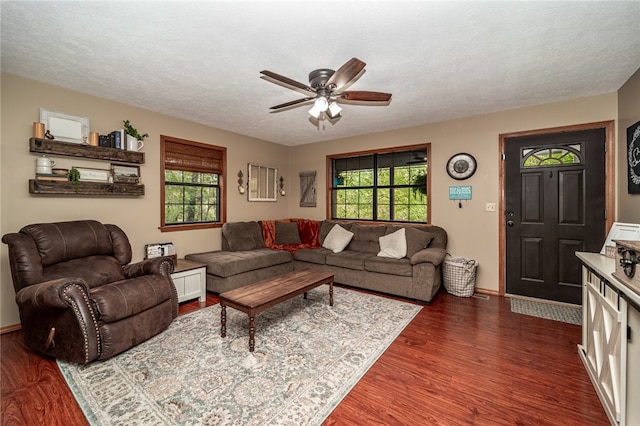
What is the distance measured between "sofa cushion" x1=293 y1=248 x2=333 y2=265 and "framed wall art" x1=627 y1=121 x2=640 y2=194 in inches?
137

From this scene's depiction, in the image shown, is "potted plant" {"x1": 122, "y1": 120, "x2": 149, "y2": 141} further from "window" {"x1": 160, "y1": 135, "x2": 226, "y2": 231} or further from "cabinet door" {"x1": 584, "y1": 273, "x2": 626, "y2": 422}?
"cabinet door" {"x1": 584, "y1": 273, "x2": 626, "y2": 422}

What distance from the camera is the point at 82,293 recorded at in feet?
6.89

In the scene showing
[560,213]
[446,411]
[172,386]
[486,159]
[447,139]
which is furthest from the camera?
[447,139]

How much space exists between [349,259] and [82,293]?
3.02 m

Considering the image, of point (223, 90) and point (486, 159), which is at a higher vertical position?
point (223, 90)

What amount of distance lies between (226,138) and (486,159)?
4.06 meters

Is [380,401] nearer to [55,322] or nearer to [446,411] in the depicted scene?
[446,411]

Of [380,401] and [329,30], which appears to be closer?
[380,401]

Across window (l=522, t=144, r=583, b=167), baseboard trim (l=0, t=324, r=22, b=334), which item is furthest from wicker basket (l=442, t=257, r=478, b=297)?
baseboard trim (l=0, t=324, r=22, b=334)

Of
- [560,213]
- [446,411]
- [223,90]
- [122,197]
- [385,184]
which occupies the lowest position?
[446,411]

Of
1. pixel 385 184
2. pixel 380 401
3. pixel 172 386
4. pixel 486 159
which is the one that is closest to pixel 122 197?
pixel 172 386

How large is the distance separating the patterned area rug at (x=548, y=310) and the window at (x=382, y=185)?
1619mm

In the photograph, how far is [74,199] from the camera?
3.09 meters

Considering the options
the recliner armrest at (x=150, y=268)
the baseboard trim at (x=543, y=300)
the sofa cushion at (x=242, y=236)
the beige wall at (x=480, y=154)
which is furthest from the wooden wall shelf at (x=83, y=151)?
the baseboard trim at (x=543, y=300)
